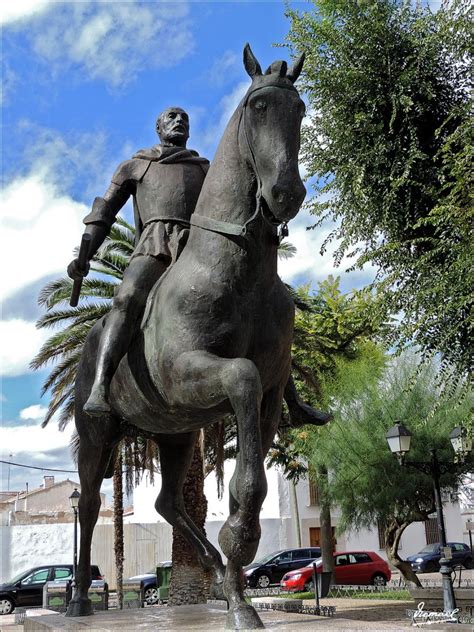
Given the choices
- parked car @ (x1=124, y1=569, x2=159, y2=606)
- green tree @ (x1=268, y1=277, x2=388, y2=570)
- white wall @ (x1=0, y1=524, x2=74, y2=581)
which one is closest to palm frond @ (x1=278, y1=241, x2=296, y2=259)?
green tree @ (x1=268, y1=277, x2=388, y2=570)

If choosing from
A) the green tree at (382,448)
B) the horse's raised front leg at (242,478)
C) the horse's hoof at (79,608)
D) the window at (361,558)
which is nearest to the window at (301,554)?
the window at (361,558)

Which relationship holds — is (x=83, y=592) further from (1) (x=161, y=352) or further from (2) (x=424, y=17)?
(2) (x=424, y=17)

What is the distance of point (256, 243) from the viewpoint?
166 inches

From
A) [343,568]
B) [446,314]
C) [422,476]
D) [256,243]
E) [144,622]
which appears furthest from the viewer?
[343,568]

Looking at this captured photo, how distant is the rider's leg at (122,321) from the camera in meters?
4.61

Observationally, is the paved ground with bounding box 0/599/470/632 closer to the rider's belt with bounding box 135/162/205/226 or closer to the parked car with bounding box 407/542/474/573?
the rider's belt with bounding box 135/162/205/226

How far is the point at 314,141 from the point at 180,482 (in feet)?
41.5

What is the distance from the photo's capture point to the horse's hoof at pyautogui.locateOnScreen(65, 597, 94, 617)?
17.6 ft

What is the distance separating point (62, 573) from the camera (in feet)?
83.0

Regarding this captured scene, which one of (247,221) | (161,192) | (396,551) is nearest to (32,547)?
(396,551)

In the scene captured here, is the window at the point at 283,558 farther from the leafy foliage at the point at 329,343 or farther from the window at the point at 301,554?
the leafy foliage at the point at 329,343

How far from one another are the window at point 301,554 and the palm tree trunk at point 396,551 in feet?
26.3

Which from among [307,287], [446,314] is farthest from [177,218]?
[307,287]

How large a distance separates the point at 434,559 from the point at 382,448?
15.0 m
